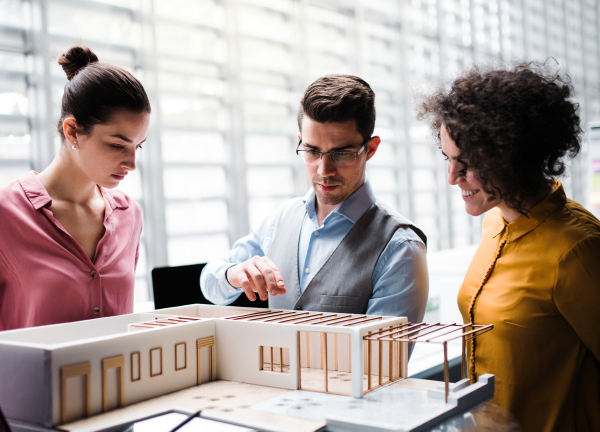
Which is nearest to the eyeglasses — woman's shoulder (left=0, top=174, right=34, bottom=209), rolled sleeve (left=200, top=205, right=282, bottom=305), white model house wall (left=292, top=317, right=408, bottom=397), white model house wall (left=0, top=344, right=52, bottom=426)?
rolled sleeve (left=200, top=205, right=282, bottom=305)

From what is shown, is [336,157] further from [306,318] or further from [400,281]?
[306,318]

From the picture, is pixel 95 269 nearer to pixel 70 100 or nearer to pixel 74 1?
pixel 70 100

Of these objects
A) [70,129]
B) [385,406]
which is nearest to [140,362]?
[385,406]

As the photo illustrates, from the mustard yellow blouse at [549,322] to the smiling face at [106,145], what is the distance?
48.1 inches

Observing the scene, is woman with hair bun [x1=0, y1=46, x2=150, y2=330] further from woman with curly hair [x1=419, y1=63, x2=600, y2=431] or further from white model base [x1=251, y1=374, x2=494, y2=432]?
woman with curly hair [x1=419, y1=63, x2=600, y2=431]

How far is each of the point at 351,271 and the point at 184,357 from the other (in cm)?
63

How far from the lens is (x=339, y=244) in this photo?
1.83 meters

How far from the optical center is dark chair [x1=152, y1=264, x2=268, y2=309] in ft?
7.43

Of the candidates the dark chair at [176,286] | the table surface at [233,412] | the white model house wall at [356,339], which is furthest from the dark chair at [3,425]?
the dark chair at [176,286]

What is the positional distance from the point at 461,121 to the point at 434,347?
9.59ft

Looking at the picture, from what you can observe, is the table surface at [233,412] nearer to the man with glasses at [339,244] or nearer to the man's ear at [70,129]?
the man with glasses at [339,244]

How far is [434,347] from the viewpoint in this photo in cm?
408

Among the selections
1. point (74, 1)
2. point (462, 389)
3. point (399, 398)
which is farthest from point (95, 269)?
point (74, 1)

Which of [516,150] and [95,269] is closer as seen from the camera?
[516,150]
